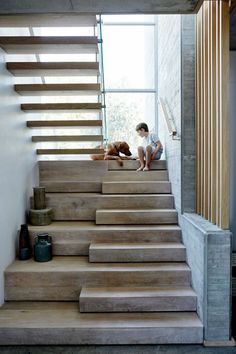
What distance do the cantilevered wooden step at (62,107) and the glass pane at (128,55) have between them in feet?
8.10

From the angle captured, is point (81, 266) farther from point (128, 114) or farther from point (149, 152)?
point (128, 114)

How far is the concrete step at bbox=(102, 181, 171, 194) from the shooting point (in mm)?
3665

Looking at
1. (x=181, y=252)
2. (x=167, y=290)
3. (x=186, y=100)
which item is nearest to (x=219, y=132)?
(x=186, y=100)

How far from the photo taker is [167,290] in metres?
2.57

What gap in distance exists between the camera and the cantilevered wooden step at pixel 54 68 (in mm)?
2828

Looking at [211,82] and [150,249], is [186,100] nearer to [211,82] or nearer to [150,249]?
[211,82]

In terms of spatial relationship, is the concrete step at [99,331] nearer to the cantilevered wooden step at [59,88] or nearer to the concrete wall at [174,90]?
the concrete wall at [174,90]

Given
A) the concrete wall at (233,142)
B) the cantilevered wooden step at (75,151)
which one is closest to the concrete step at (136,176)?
the cantilevered wooden step at (75,151)

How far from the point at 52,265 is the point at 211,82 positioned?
7.11ft

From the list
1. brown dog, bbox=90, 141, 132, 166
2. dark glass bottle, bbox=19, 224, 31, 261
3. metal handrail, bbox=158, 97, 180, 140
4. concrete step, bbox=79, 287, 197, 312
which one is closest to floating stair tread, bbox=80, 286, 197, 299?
concrete step, bbox=79, 287, 197, 312

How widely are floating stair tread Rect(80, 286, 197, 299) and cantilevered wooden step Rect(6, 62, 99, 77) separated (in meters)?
2.07

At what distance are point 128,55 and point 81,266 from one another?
4250mm

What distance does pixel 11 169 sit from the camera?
297 centimetres

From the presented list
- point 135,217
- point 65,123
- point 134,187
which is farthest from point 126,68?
point 135,217
